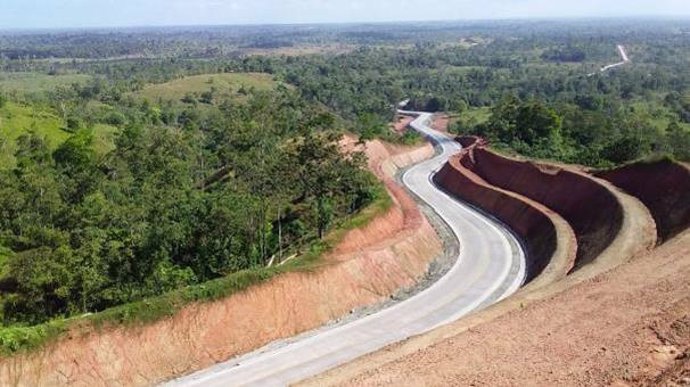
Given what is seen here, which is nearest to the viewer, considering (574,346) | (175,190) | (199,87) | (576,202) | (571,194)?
(574,346)

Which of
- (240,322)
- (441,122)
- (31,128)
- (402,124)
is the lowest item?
(402,124)

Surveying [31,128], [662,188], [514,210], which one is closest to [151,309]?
[514,210]

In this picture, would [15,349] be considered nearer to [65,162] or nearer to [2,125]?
[65,162]

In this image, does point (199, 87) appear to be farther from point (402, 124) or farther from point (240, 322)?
point (240, 322)

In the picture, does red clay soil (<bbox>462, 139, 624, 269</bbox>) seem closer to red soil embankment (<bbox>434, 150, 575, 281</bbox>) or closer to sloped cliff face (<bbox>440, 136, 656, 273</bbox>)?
sloped cliff face (<bbox>440, 136, 656, 273</bbox>)

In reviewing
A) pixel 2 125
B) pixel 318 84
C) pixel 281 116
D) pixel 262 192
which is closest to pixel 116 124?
pixel 2 125

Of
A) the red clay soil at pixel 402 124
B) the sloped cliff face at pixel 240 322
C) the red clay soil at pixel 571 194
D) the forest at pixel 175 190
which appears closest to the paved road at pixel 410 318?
the sloped cliff face at pixel 240 322

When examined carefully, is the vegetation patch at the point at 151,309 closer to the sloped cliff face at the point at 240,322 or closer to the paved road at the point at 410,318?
the sloped cliff face at the point at 240,322
